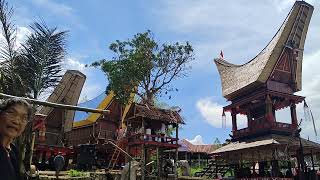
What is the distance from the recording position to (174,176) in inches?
682

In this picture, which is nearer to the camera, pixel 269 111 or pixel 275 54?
pixel 269 111

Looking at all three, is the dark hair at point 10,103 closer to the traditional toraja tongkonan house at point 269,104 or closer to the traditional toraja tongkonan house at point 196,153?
the traditional toraja tongkonan house at point 269,104

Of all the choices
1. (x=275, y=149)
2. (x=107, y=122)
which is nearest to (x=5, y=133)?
(x=275, y=149)

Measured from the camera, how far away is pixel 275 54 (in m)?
22.9

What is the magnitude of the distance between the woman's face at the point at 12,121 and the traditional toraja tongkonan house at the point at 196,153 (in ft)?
98.0

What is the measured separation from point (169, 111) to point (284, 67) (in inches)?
330

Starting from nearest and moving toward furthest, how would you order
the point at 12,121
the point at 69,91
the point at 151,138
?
the point at 12,121 → the point at 151,138 → the point at 69,91

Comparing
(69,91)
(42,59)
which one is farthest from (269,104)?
(42,59)

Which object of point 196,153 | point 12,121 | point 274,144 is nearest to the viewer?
point 12,121

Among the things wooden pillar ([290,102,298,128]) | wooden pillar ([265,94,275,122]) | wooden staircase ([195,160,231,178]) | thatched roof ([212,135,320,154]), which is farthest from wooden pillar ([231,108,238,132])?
wooden pillar ([290,102,298,128])

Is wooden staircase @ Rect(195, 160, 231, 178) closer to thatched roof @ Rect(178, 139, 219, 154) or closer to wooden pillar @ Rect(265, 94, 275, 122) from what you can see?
wooden pillar @ Rect(265, 94, 275, 122)

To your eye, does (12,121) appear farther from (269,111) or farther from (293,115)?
(293,115)

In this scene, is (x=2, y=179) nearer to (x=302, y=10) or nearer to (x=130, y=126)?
(x=130, y=126)

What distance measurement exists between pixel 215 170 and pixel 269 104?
19.0ft
